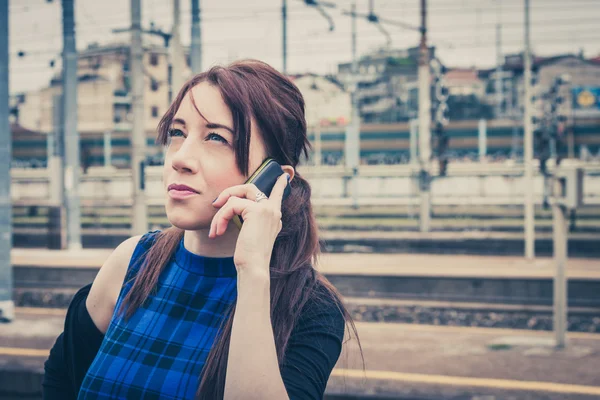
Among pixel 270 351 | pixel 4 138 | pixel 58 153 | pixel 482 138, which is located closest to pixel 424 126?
pixel 58 153

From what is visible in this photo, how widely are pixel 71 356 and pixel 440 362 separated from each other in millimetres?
4672

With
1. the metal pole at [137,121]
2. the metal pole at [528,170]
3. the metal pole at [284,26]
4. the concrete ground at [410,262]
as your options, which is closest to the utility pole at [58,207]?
the concrete ground at [410,262]

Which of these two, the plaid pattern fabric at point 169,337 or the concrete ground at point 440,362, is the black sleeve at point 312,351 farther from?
the concrete ground at point 440,362

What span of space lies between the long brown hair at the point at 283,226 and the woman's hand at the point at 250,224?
104 millimetres

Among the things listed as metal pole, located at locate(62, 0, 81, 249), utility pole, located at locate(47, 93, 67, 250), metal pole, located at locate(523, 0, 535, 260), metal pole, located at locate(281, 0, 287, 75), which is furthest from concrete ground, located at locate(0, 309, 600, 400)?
metal pole, located at locate(281, 0, 287, 75)

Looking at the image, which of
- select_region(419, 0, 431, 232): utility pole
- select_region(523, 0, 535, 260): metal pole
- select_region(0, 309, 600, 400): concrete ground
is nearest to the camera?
select_region(0, 309, 600, 400): concrete ground

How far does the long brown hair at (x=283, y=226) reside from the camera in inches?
55.6

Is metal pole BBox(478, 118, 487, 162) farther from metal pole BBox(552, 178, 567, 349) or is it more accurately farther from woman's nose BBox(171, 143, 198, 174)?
woman's nose BBox(171, 143, 198, 174)

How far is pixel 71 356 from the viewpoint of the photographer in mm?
1643

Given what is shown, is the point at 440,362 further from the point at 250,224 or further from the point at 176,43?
the point at 176,43

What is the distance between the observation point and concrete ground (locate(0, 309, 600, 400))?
4318 millimetres

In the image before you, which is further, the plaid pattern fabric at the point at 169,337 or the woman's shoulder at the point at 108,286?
the woman's shoulder at the point at 108,286

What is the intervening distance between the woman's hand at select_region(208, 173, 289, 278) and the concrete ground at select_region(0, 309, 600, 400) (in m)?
2.58

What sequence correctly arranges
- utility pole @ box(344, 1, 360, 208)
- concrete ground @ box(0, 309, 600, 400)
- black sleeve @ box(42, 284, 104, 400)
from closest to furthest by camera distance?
black sleeve @ box(42, 284, 104, 400) < concrete ground @ box(0, 309, 600, 400) < utility pole @ box(344, 1, 360, 208)
